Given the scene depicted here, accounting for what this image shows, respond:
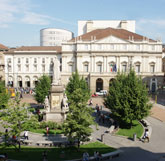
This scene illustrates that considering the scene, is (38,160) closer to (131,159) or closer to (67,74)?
(131,159)

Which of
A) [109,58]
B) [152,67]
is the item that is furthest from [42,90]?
[152,67]

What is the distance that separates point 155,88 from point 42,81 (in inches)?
1505

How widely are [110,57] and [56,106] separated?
37.6m

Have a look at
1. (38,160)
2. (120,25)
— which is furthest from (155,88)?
(38,160)

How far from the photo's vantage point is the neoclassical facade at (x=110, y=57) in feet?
187

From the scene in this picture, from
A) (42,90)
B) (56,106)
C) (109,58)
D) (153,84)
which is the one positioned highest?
(109,58)

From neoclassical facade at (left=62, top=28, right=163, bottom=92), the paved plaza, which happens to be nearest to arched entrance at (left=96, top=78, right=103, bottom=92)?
neoclassical facade at (left=62, top=28, right=163, bottom=92)

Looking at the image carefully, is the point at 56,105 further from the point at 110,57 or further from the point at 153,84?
the point at 153,84

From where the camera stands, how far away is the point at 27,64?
218 feet

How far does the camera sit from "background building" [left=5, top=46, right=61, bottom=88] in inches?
2584

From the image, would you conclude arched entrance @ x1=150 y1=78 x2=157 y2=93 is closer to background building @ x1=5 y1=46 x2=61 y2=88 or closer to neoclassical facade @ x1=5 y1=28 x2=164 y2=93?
neoclassical facade @ x1=5 y1=28 x2=164 y2=93

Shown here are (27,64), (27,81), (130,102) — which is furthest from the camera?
(27,81)

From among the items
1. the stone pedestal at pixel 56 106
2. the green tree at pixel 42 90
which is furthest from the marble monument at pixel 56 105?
the green tree at pixel 42 90

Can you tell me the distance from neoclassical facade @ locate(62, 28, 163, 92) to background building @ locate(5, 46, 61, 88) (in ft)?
27.4
